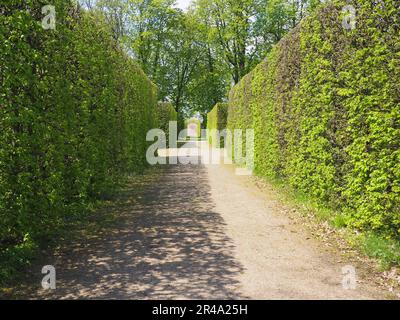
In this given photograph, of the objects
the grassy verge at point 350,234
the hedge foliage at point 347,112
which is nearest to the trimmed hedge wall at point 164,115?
the hedge foliage at point 347,112

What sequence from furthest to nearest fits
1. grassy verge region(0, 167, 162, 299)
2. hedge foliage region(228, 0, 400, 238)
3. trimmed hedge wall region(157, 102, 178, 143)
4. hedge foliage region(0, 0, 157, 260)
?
trimmed hedge wall region(157, 102, 178, 143)
hedge foliage region(228, 0, 400, 238)
hedge foliage region(0, 0, 157, 260)
grassy verge region(0, 167, 162, 299)

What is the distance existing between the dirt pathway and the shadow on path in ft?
0.04

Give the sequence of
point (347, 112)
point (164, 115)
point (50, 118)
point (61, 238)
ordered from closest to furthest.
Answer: point (50, 118) → point (61, 238) → point (347, 112) → point (164, 115)

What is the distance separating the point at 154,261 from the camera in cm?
581

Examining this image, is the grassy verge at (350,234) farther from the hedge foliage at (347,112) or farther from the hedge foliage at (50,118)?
the hedge foliage at (50,118)

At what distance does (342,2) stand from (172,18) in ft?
132

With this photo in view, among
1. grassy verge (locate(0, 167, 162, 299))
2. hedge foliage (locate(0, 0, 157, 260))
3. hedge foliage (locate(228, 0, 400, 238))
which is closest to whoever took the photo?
grassy verge (locate(0, 167, 162, 299))

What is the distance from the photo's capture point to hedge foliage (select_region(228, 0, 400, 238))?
5.96 metres

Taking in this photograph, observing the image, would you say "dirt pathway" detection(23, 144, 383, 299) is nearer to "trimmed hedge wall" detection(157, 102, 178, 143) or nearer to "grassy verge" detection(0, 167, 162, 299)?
"grassy verge" detection(0, 167, 162, 299)

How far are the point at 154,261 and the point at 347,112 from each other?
14.7ft

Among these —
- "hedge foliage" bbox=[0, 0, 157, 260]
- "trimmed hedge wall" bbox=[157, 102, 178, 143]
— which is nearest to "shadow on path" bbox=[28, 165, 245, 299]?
"hedge foliage" bbox=[0, 0, 157, 260]

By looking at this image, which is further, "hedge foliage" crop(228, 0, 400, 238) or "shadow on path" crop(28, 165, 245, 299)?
"hedge foliage" crop(228, 0, 400, 238)

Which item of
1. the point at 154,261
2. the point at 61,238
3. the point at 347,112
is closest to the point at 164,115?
the point at 61,238

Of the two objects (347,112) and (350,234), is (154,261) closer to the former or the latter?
(350,234)
